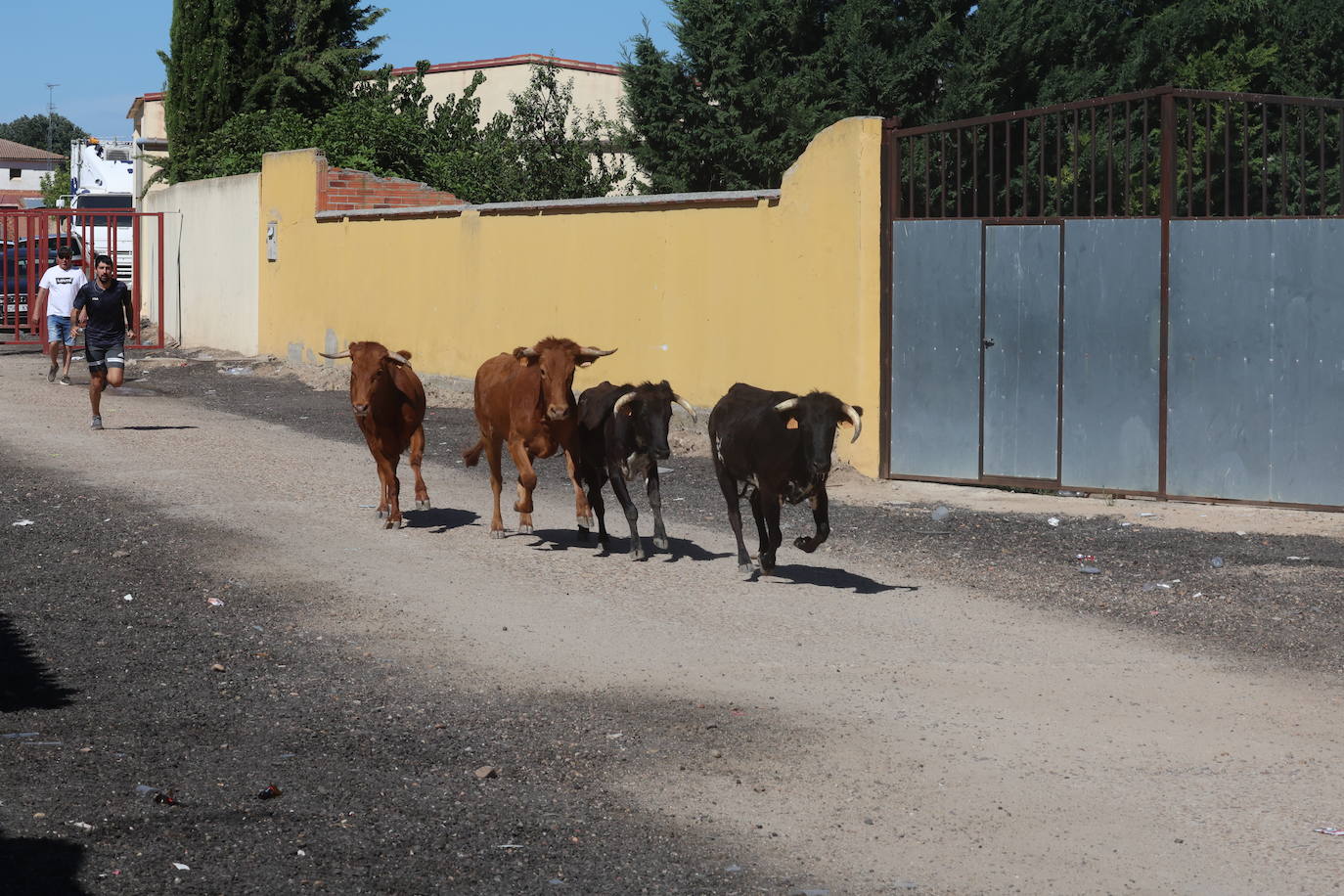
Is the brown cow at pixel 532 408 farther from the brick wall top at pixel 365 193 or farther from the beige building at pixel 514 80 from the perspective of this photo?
the beige building at pixel 514 80

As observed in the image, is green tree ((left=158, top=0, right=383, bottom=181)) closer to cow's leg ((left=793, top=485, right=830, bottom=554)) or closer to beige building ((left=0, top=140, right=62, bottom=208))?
cow's leg ((left=793, top=485, right=830, bottom=554))

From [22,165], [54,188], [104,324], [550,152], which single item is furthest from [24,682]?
[22,165]

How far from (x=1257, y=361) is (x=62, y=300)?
16.6 m

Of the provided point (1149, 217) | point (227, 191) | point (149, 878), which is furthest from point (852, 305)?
point (227, 191)

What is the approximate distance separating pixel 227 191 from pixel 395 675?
73.0 feet

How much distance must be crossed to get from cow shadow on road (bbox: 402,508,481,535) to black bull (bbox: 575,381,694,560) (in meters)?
1.49

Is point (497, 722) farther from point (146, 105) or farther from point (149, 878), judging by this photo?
point (146, 105)

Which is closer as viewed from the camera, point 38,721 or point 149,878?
point 149,878

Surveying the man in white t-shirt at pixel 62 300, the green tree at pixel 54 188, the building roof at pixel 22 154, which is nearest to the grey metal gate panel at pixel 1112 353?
the man in white t-shirt at pixel 62 300

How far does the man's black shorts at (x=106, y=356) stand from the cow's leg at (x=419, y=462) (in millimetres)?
6466

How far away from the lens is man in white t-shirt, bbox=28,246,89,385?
22.7 meters

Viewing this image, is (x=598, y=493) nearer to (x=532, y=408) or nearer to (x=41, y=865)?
(x=532, y=408)

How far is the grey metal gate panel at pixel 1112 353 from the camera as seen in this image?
13320mm

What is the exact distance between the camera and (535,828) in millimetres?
5684
